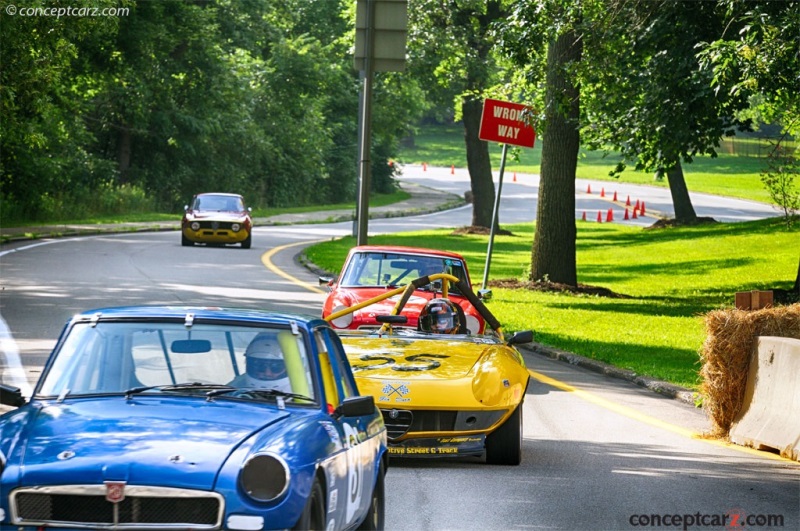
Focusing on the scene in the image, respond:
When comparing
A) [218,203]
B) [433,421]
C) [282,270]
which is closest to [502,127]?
[282,270]

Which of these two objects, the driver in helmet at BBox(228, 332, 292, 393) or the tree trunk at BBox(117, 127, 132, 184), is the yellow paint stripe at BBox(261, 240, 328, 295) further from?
the driver in helmet at BBox(228, 332, 292, 393)

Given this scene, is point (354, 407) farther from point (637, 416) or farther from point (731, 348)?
point (637, 416)

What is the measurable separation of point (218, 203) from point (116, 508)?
35621mm

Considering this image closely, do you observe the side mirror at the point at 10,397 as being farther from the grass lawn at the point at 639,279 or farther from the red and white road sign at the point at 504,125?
the red and white road sign at the point at 504,125

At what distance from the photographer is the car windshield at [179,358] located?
24.0ft

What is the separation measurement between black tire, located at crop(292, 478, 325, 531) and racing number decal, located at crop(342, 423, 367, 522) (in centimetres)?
60

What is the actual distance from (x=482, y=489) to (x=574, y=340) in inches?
454

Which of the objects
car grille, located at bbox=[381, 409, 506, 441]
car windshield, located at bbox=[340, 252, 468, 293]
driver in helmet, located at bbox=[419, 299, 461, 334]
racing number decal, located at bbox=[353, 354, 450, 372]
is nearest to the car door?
car grille, located at bbox=[381, 409, 506, 441]

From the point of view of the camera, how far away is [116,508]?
6012 millimetres

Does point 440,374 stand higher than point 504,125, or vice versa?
point 504,125

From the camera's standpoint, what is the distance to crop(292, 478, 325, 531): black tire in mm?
6287

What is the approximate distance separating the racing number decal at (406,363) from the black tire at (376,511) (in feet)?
10.4

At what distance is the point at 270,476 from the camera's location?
6211mm

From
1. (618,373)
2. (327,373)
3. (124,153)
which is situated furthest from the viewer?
(124,153)
